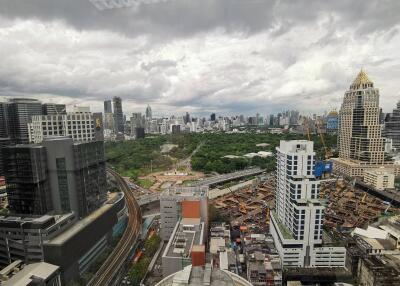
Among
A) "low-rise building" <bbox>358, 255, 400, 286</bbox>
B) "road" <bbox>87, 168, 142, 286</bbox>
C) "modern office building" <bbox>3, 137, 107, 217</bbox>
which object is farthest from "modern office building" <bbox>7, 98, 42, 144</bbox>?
"low-rise building" <bbox>358, 255, 400, 286</bbox>

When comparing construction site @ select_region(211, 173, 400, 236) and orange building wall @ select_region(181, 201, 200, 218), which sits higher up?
orange building wall @ select_region(181, 201, 200, 218)

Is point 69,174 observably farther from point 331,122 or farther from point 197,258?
point 331,122

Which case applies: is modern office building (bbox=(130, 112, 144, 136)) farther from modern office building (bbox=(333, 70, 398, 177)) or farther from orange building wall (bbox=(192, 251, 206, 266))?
orange building wall (bbox=(192, 251, 206, 266))

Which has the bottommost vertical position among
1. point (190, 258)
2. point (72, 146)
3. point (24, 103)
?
point (190, 258)

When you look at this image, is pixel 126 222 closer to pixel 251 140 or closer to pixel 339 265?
pixel 339 265

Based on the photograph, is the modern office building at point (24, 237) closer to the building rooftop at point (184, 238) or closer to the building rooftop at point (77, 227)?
the building rooftop at point (77, 227)

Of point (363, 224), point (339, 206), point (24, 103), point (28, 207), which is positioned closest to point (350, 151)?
→ point (339, 206)
